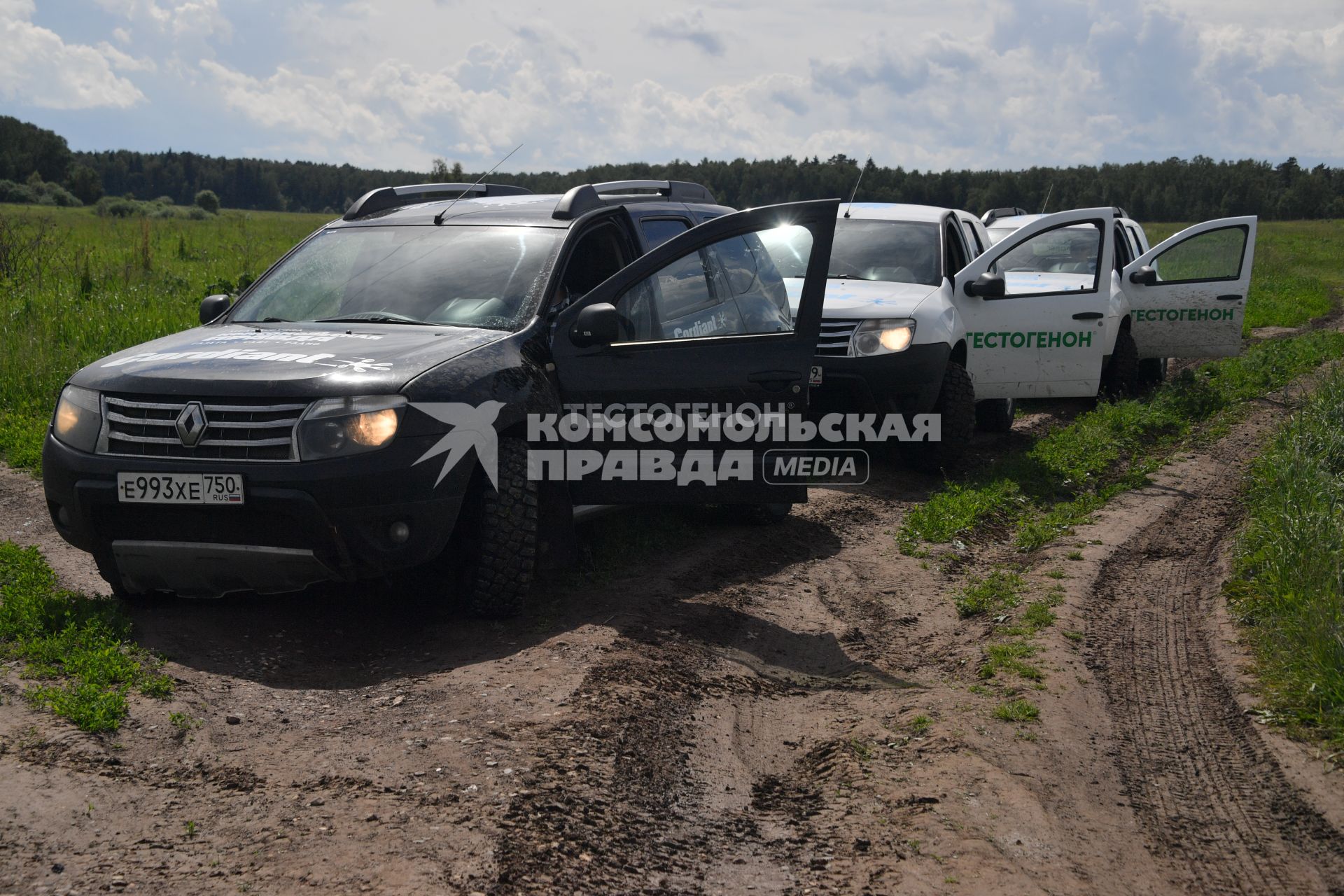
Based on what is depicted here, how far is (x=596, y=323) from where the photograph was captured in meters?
5.26

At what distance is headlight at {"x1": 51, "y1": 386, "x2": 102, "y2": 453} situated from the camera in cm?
477

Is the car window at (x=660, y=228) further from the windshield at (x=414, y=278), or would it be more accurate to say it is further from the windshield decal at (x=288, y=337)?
the windshield decal at (x=288, y=337)

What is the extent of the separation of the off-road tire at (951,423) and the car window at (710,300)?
Result: 293 cm

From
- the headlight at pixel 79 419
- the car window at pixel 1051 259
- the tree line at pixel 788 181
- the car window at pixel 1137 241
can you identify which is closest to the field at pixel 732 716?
the headlight at pixel 79 419

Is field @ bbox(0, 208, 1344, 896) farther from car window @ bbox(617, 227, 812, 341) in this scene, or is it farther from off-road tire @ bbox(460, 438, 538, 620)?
car window @ bbox(617, 227, 812, 341)

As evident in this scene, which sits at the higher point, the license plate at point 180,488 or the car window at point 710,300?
the car window at point 710,300

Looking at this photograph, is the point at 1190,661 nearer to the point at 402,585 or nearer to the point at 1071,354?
the point at 402,585

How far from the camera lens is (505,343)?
526 cm

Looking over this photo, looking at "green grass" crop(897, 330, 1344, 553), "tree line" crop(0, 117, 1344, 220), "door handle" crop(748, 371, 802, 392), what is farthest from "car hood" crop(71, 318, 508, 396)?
"tree line" crop(0, 117, 1344, 220)

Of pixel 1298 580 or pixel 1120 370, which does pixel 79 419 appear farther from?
Result: pixel 1120 370

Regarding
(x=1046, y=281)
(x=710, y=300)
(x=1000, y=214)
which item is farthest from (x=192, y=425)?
(x=1000, y=214)

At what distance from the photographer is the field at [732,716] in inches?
126

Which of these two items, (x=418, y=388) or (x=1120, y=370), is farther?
(x=1120, y=370)

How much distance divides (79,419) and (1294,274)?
36838 mm
